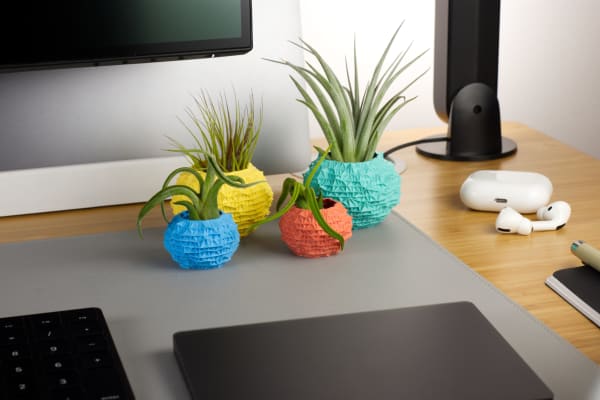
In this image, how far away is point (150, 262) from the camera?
0.77 m

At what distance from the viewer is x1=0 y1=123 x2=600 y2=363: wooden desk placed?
2.21 feet

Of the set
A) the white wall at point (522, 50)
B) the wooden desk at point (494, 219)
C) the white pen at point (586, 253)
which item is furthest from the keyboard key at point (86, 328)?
the white wall at point (522, 50)

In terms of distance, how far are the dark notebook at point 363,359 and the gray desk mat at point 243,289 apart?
0.03 m

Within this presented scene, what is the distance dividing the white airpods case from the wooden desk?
1 cm

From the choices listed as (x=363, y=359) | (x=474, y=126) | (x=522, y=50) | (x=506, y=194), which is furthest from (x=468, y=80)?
(x=522, y=50)

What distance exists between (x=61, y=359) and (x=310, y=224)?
0.27m

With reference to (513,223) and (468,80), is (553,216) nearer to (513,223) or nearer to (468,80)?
(513,223)

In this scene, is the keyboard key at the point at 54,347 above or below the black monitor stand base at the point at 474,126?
below

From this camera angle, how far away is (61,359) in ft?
1.78

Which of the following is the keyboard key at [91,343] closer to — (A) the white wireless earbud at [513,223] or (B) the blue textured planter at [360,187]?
(B) the blue textured planter at [360,187]

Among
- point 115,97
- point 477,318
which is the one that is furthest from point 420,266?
point 115,97

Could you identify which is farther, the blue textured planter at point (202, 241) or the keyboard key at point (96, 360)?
the blue textured planter at point (202, 241)

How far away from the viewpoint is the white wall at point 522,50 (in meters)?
1.88

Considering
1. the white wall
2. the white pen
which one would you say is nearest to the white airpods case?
the white pen
